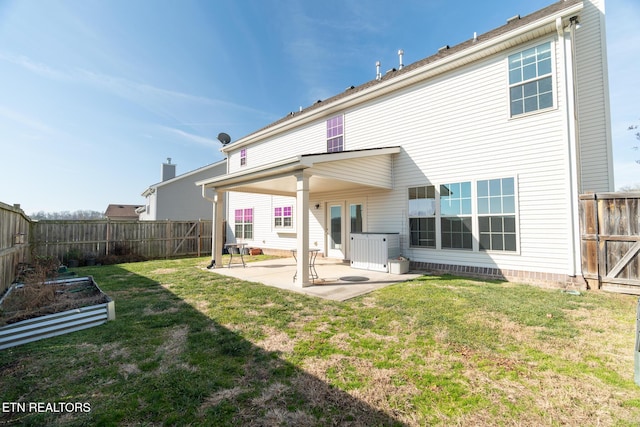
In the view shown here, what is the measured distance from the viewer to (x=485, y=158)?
23.8ft

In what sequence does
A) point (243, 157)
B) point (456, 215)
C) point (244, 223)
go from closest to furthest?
point (456, 215)
point (244, 223)
point (243, 157)

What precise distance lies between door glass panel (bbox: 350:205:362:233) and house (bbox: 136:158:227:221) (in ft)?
44.6

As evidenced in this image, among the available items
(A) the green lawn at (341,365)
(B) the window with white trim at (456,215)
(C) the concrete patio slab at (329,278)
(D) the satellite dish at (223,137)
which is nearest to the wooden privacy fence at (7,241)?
(A) the green lawn at (341,365)

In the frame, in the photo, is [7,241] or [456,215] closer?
[7,241]

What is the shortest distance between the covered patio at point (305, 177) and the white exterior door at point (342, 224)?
20.1 inches

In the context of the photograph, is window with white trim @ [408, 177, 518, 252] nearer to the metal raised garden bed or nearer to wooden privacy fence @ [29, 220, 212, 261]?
the metal raised garden bed

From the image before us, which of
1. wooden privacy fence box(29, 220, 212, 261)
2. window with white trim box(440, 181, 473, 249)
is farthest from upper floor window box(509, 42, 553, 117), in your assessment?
wooden privacy fence box(29, 220, 212, 261)

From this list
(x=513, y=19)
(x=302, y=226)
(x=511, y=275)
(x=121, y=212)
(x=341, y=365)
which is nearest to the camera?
(x=341, y=365)

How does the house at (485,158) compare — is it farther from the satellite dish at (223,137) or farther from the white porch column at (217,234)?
the satellite dish at (223,137)

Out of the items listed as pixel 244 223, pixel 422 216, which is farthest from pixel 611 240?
pixel 244 223

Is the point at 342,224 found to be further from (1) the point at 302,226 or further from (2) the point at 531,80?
(2) the point at 531,80

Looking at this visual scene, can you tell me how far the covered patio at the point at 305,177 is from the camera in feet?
21.0

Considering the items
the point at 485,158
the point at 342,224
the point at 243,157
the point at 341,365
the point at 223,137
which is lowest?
the point at 341,365

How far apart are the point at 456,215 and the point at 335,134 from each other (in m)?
5.76
